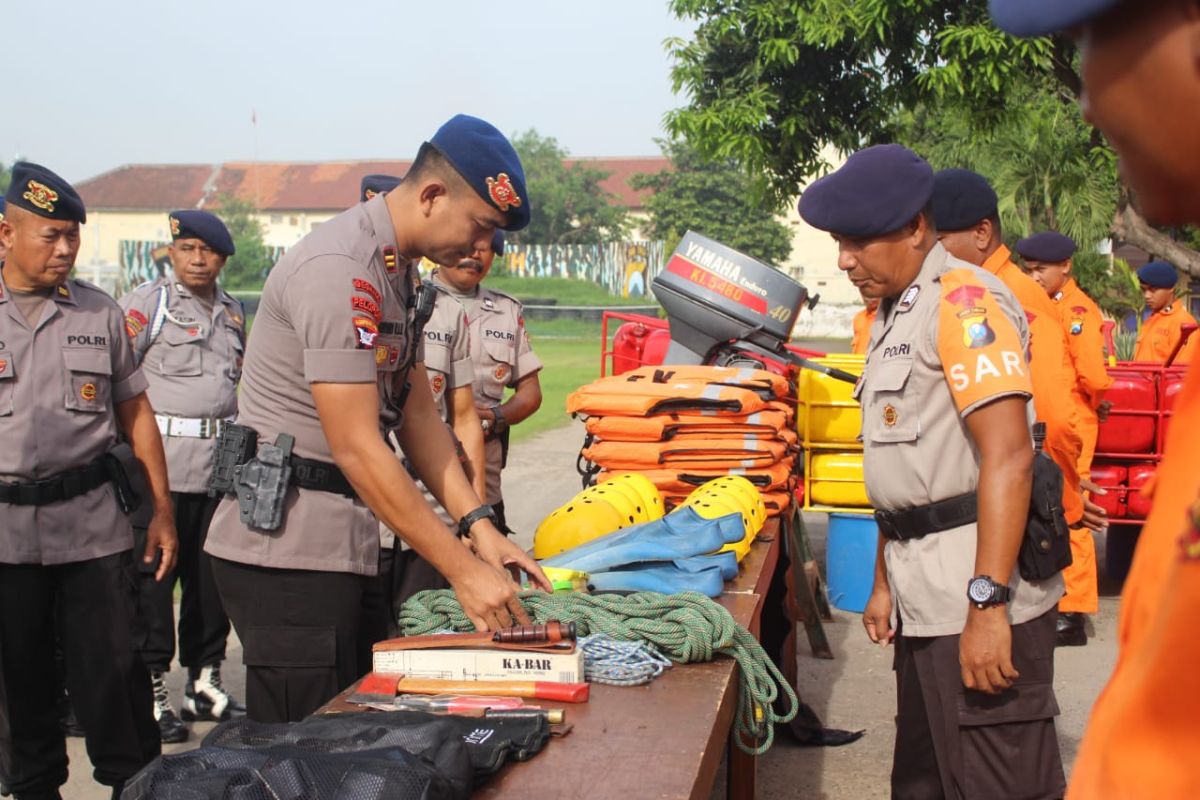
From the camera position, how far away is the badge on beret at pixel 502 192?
3.02 metres

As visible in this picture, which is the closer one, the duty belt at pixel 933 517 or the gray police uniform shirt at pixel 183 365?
the duty belt at pixel 933 517

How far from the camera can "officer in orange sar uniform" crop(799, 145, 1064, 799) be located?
9.58ft

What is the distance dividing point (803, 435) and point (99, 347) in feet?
12.8

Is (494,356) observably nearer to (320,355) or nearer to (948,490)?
(320,355)

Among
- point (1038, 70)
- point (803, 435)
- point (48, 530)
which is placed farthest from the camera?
point (1038, 70)

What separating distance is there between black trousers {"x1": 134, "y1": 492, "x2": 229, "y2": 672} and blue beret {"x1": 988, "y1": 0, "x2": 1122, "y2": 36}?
4.96 meters

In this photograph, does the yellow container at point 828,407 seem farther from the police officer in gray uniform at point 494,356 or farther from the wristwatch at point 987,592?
the wristwatch at point 987,592

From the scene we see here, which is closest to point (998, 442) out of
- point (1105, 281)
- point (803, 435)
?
point (803, 435)

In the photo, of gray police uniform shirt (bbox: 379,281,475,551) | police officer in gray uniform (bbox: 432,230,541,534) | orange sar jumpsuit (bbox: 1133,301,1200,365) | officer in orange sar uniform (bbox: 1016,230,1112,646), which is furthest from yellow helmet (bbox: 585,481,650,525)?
orange sar jumpsuit (bbox: 1133,301,1200,365)

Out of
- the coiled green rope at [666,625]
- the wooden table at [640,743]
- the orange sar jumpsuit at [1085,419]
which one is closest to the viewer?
the wooden table at [640,743]

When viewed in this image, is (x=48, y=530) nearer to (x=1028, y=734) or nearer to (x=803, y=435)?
(x=1028, y=734)

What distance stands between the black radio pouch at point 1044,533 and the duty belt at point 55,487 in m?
3.05

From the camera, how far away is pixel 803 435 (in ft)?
22.3

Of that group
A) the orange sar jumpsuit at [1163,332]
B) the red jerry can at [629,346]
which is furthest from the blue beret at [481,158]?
the orange sar jumpsuit at [1163,332]
